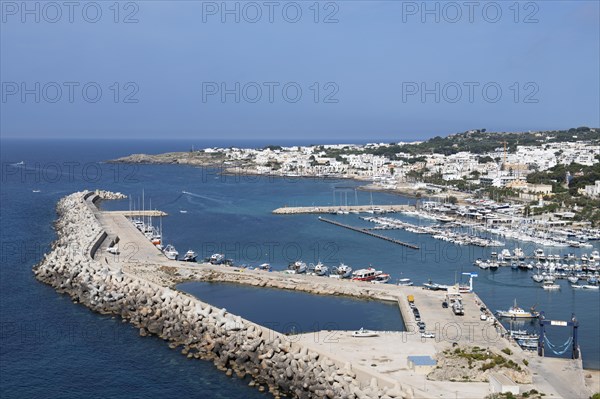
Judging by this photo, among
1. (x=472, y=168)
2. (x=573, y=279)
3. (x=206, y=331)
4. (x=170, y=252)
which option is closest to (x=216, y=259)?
(x=170, y=252)

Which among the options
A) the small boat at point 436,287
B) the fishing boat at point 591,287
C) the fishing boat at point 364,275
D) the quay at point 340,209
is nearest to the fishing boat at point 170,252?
the fishing boat at point 364,275

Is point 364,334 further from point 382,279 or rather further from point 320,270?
point 320,270

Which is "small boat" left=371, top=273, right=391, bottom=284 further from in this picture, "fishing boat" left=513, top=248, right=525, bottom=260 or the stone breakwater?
the stone breakwater

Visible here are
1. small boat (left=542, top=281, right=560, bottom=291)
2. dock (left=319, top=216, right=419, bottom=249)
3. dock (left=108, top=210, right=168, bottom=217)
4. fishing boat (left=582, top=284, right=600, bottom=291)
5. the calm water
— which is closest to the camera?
the calm water

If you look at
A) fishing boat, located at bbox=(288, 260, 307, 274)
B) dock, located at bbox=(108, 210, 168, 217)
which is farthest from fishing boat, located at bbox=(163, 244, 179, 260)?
dock, located at bbox=(108, 210, 168, 217)

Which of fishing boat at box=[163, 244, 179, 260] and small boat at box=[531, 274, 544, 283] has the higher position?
fishing boat at box=[163, 244, 179, 260]

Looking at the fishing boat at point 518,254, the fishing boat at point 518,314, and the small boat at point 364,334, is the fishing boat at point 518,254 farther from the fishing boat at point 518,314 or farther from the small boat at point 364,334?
the small boat at point 364,334
